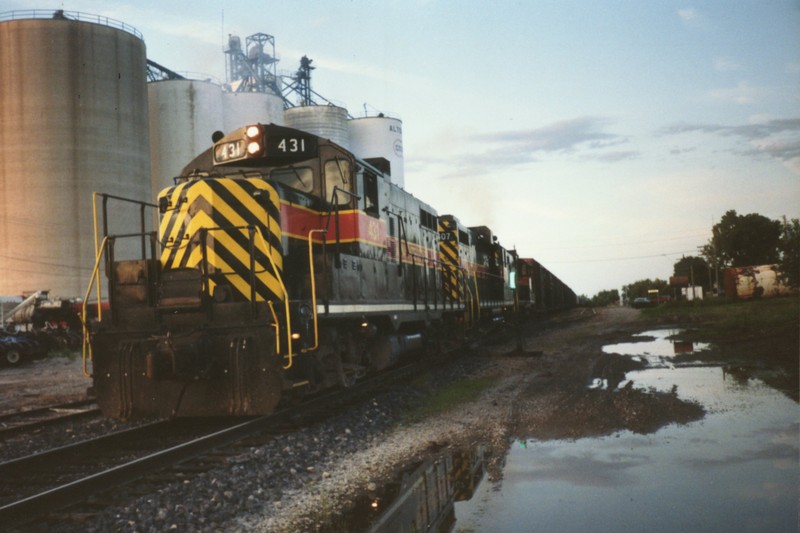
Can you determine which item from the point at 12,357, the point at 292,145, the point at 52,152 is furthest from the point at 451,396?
the point at 52,152

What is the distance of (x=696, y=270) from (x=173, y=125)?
87.2 metres

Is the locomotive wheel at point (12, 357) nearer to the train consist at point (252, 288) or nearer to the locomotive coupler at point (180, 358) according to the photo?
the train consist at point (252, 288)

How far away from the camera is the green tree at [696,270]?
99.7 metres

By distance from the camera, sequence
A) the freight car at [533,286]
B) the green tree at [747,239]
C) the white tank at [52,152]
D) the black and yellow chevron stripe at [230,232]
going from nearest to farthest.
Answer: the black and yellow chevron stripe at [230,232] < the freight car at [533,286] < the white tank at [52,152] < the green tree at [747,239]

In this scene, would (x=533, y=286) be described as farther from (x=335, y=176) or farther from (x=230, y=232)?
(x=230, y=232)

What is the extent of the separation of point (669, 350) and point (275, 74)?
5757cm

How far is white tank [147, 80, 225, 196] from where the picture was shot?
41.2m

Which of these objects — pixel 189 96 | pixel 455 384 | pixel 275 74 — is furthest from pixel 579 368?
pixel 275 74

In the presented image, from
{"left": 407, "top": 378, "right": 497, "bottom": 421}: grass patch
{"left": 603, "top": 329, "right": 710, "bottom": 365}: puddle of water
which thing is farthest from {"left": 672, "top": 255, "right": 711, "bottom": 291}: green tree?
{"left": 407, "top": 378, "right": 497, "bottom": 421}: grass patch

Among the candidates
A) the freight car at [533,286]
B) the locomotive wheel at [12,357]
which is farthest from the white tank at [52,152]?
the freight car at [533,286]

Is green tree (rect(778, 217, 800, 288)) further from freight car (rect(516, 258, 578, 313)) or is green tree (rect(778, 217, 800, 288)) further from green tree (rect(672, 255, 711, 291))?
green tree (rect(672, 255, 711, 291))

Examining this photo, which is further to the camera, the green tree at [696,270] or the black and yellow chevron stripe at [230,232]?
the green tree at [696,270]

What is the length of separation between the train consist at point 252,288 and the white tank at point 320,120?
40.3m

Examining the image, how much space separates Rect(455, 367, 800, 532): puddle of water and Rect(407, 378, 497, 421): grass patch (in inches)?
89.8
